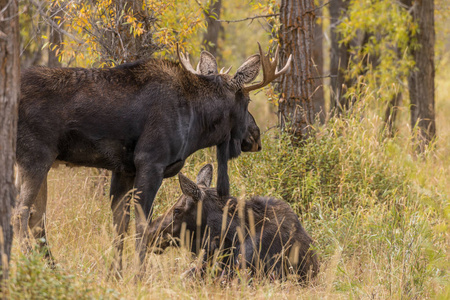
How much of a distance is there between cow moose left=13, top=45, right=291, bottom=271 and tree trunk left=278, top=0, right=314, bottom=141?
174 centimetres

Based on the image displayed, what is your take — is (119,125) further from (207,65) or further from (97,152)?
(207,65)

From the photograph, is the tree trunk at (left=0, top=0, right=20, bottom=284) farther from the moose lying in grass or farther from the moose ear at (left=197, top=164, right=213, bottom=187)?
the moose ear at (left=197, top=164, right=213, bottom=187)

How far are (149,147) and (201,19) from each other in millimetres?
2955

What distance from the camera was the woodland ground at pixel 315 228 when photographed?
4.56m

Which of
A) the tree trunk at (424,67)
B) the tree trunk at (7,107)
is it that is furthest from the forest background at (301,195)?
the tree trunk at (424,67)

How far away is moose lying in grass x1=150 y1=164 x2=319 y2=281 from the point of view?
5629 mm

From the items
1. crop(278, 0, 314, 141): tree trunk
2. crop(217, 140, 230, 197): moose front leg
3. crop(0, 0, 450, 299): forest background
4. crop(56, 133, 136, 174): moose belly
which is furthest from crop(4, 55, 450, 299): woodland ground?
crop(217, 140, 230, 197): moose front leg

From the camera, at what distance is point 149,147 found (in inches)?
214

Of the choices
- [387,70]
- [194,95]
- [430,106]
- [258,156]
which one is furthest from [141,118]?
[387,70]

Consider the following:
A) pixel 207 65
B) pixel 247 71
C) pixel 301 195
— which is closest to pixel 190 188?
pixel 247 71

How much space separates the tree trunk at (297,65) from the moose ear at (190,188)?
234cm

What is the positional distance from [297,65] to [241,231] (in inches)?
119

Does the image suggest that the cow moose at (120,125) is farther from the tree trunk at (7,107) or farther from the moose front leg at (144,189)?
the tree trunk at (7,107)

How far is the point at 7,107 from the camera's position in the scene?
369 cm
